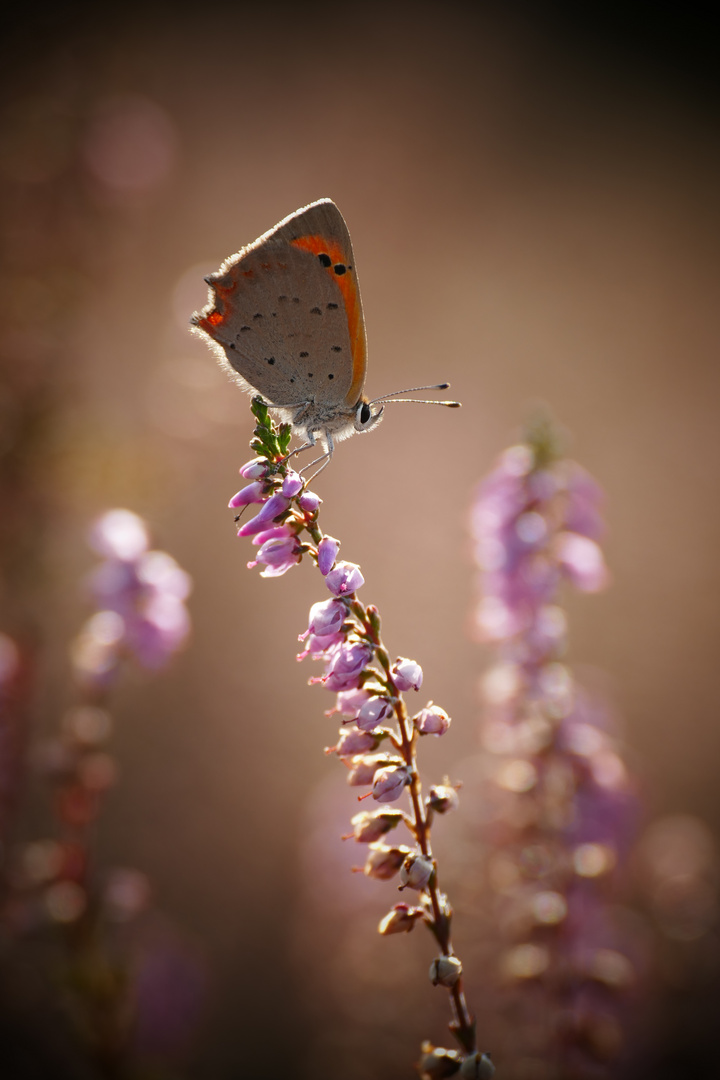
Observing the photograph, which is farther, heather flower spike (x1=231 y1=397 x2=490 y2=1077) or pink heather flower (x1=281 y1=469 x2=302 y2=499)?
pink heather flower (x1=281 y1=469 x2=302 y2=499)

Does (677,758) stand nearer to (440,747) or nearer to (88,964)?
(440,747)

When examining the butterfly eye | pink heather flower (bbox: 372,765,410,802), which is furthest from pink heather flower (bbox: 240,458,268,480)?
the butterfly eye

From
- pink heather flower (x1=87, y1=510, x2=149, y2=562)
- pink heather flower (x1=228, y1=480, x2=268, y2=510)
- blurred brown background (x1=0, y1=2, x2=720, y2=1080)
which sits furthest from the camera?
blurred brown background (x1=0, y1=2, x2=720, y2=1080)

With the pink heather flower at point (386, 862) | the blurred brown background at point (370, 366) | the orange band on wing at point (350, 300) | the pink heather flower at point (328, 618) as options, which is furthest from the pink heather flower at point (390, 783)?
the blurred brown background at point (370, 366)

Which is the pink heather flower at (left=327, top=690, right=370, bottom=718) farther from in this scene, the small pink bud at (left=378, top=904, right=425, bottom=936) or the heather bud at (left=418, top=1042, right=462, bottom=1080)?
the heather bud at (left=418, top=1042, right=462, bottom=1080)

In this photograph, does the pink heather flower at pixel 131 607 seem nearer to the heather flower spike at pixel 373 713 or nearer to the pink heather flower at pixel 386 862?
the heather flower spike at pixel 373 713

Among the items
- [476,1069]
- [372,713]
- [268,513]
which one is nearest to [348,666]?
[372,713]

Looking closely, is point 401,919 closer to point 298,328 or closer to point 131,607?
point 131,607
